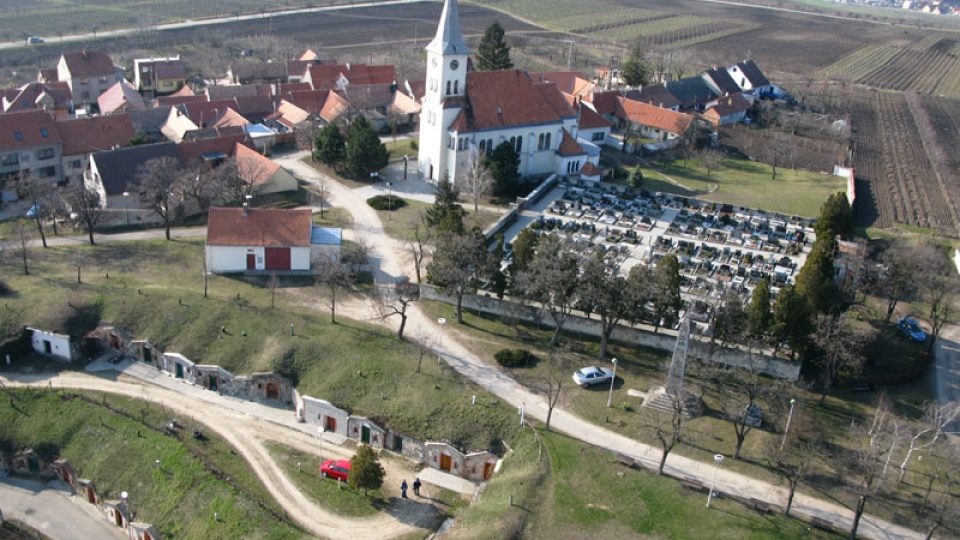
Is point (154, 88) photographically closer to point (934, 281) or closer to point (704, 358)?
point (704, 358)

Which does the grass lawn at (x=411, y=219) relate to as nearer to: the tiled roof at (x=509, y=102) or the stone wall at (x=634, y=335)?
the tiled roof at (x=509, y=102)

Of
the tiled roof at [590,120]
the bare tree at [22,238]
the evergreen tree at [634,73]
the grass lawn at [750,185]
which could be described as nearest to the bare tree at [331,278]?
the bare tree at [22,238]

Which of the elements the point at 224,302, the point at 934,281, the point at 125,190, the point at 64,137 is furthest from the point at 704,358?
the point at 64,137

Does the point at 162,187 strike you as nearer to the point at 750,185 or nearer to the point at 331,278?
the point at 331,278

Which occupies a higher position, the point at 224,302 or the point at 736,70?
the point at 736,70

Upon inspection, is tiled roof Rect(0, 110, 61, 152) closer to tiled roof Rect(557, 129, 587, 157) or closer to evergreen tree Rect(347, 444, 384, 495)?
tiled roof Rect(557, 129, 587, 157)
